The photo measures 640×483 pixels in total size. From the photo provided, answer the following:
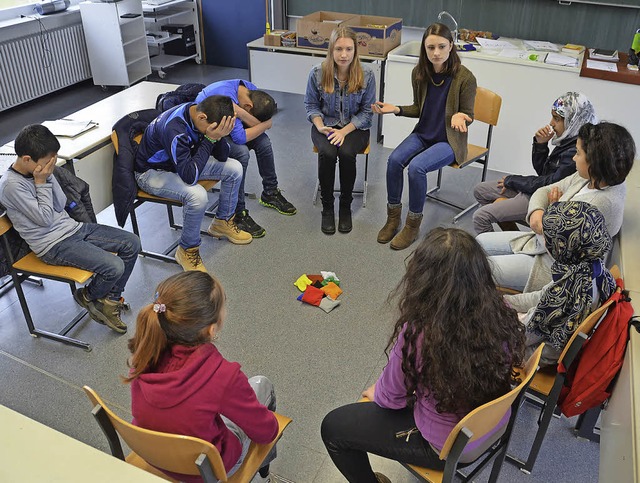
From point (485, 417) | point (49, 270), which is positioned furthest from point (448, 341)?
point (49, 270)

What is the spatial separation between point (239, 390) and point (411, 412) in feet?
1.73

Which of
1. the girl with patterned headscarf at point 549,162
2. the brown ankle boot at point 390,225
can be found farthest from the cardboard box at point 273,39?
the girl with patterned headscarf at point 549,162

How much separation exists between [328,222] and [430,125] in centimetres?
84

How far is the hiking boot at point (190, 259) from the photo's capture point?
315cm

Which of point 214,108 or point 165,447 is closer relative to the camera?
point 165,447

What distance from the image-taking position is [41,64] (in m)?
5.42

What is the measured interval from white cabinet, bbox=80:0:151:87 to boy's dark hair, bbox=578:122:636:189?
4.75 m

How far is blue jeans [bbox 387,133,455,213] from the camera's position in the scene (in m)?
3.35

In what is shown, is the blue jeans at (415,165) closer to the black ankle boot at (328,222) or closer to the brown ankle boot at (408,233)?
the brown ankle boot at (408,233)

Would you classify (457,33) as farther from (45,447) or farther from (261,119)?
(45,447)

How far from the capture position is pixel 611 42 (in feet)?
15.6

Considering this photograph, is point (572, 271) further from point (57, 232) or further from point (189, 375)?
point (57, 232)

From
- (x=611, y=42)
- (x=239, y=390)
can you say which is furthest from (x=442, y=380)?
(x=611, y=42)

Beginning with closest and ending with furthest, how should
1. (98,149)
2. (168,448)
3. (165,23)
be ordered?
(168,448), (98,149), (165,23)
